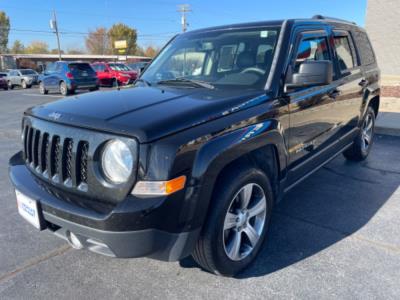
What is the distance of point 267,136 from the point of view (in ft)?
8.74

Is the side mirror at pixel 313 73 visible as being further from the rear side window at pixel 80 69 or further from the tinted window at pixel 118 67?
the tinted window at pixel 118 67

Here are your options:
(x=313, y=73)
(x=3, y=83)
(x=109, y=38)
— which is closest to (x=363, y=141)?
(x=313, y=73)

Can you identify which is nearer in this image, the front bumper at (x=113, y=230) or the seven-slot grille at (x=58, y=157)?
the front bumper at (x=113, y=230)

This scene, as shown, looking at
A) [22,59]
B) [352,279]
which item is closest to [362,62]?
[352,279]

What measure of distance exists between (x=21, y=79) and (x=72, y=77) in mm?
12659

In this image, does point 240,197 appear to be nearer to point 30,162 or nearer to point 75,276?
point 75,276

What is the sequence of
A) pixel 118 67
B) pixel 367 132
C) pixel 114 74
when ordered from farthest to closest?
pixel 118 67
pixel 114 74
pixel 367 132

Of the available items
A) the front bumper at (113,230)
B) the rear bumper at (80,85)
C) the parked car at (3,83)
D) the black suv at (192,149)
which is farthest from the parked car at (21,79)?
the front bumper at (113,230)

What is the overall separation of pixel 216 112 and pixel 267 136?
0.53 meters

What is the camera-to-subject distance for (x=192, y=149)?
2.09 metres

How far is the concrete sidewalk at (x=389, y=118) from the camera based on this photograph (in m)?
7.41

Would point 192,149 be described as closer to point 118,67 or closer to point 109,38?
point 118,67

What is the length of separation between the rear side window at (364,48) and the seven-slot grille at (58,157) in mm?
3985

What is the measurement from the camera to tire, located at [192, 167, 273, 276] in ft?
7.58
